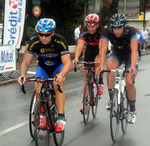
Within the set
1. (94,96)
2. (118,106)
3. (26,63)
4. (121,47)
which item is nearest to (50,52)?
(26,63)

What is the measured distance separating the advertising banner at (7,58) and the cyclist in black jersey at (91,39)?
5750mm

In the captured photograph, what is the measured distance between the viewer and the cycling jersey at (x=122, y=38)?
6.57 meters

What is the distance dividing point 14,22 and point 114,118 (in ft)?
31.0

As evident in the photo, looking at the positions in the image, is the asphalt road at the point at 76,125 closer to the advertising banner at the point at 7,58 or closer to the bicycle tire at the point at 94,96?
the bicycle tire at the point at 94,96

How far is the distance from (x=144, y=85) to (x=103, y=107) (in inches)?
149

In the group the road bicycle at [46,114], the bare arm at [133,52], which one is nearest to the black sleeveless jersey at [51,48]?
the road bicycle at [46,114]

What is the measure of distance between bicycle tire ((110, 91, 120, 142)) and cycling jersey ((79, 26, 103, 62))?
191 cm

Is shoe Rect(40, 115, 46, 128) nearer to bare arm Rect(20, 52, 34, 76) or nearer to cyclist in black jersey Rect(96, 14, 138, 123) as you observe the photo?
bare arm Rect(20, 52, 34, 76)

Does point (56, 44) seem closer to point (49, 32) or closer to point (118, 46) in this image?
point (49, 32)

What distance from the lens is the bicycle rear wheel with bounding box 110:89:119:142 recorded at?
20.0ft

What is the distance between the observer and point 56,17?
2812 cm

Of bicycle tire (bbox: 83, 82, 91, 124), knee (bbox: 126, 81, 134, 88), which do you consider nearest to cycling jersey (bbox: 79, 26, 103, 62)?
bicycle tire (bbox: 83, 82, 91, 124)

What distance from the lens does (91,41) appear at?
25.8 ft

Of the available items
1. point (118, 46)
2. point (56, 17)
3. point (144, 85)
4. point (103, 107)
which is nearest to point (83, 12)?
point (56, 17)
